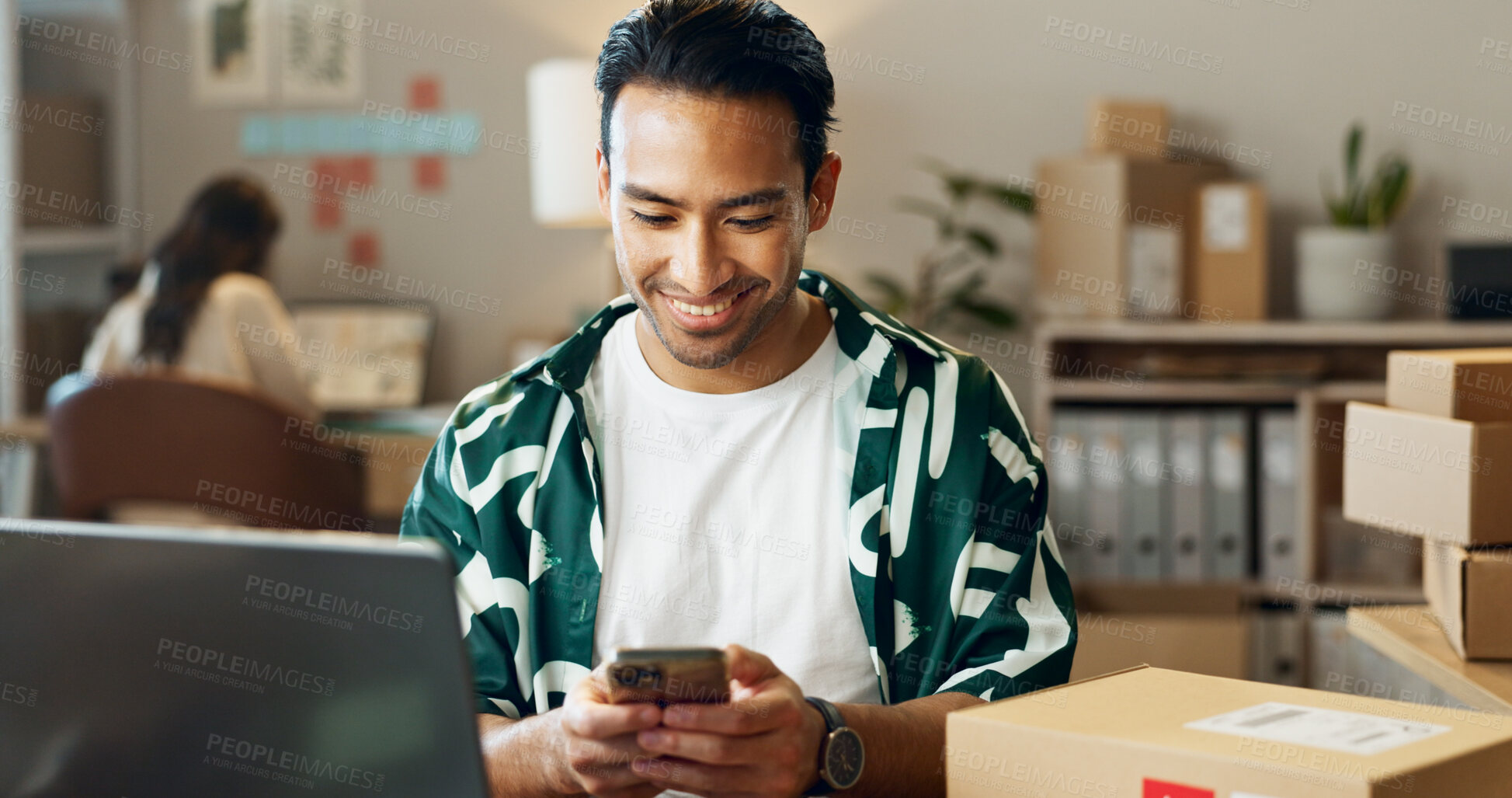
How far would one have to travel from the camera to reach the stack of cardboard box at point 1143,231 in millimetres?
2957

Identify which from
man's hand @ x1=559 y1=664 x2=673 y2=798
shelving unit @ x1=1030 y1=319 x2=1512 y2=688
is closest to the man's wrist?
man's hand @ x1=559 y1=664 x2=673 y2=798

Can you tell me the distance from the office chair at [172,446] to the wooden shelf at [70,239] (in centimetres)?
89

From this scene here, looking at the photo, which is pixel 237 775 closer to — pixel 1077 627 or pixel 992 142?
pixel 1077 627

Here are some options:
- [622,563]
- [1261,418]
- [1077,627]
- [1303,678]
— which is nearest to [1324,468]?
[1261,418]

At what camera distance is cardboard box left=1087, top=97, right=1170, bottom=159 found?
3.05 meters

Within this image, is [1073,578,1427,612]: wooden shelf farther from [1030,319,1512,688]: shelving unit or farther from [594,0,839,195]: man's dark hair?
[594,0,839,195]: man's dark hair

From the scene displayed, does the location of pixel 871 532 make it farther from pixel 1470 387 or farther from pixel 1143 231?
pixel 1143 231

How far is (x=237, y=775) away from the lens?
77 cm

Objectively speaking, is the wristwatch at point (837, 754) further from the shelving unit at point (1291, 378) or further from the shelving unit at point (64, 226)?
the shelving unit at point (64, 226)

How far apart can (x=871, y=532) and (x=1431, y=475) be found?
691 mm

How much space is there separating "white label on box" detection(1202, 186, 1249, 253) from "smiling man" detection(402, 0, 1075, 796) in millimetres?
1837

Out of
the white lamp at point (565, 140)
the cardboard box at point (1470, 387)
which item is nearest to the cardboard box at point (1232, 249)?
the white lamp at point (565, 140)

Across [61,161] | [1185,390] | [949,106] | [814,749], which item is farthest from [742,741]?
[61,161]

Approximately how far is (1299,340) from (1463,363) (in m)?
1.63
